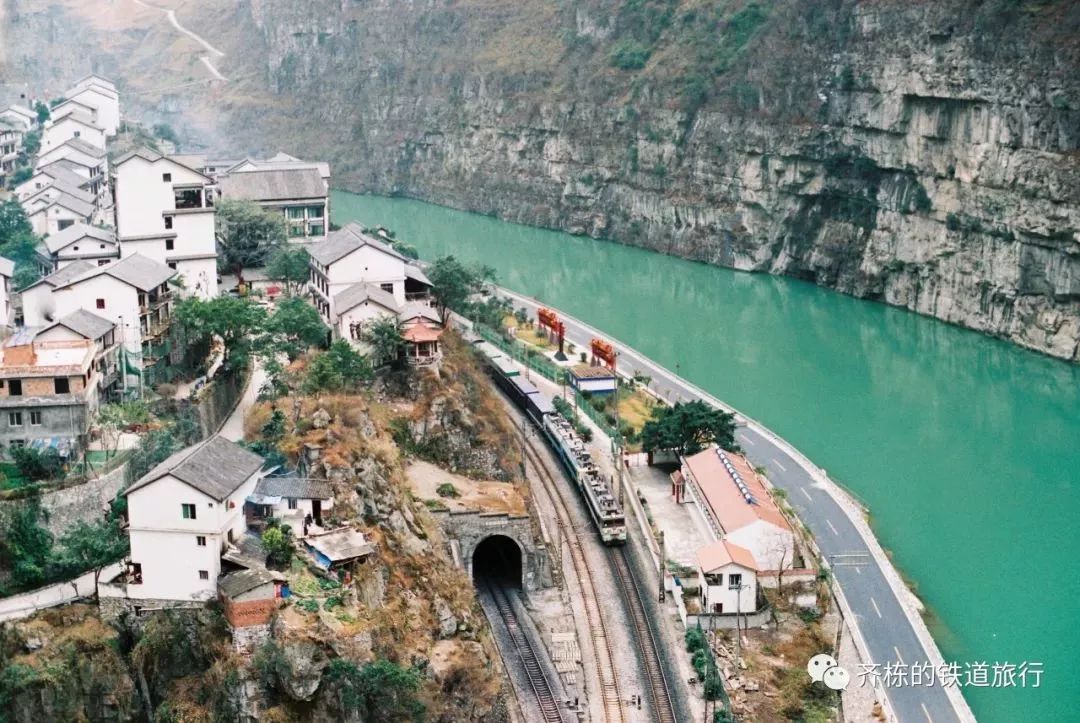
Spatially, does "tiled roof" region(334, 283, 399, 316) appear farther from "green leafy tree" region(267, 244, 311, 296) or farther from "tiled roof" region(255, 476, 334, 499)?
"tiled roof" region(255, 476, 334, 499)

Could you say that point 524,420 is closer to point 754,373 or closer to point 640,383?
point 640,383

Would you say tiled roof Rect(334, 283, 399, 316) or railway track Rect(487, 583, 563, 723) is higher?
tiled roof Rect(334, 283, 399, 316)

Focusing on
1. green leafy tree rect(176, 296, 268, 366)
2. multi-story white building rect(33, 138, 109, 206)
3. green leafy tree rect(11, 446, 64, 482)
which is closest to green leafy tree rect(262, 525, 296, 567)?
green leafy tree rect(11, 446, 64, 482)

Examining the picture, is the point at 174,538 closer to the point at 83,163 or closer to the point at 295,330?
the point at 295,330

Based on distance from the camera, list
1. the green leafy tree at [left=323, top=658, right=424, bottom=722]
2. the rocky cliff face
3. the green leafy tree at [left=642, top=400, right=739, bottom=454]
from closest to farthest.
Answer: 1. the green leafy tree at [left=323, top=658, right=424, bottom=722]
2. the green leafy tree at [left=642, top=400, right=739, bottom=454]
3. the rocky cliff face

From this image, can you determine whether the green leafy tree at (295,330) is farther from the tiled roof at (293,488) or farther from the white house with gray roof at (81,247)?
the tiled roof at (293,488)

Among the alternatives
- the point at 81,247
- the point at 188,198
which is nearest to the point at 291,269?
the point at 188,198

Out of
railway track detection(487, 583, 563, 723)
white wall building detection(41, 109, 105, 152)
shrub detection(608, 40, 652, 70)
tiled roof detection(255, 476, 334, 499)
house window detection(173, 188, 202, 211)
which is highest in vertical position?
shrub detection(608, 40, 652, 70)

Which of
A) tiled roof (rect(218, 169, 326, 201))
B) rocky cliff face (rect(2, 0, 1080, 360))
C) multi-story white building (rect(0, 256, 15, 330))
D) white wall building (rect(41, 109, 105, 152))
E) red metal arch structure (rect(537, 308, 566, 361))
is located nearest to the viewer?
multi-story white building (rect(0, 256, 15, 330))
